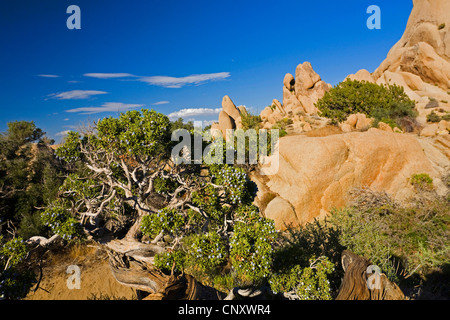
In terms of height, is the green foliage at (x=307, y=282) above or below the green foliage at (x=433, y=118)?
below

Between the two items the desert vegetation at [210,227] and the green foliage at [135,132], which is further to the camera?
the green foliage at [135,132]

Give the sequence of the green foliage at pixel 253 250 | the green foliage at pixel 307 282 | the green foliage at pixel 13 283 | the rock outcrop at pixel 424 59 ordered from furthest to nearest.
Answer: the rock outcrop at pixel 424 59, the green foliage at pixel 13 283, the green foliage at pixel 307 282, the green foliage at pixel 253 250

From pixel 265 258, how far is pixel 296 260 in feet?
6.16

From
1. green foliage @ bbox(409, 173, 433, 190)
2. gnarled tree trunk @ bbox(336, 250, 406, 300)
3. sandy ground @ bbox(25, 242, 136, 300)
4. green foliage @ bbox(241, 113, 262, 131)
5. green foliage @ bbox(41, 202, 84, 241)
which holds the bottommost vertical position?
sandy ground @ bbox(25, 242, 136, 300)

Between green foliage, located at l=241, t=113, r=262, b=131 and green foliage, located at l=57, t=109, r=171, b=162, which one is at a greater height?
green foliage, located at l=241, t=113, r=262, b=131

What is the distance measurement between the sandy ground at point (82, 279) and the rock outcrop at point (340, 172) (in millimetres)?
8507

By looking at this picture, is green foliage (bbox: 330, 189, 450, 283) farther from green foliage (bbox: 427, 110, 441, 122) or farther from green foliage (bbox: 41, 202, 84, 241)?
green foliage (bbox: 427, 110, 441, 122)

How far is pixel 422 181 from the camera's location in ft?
42.3

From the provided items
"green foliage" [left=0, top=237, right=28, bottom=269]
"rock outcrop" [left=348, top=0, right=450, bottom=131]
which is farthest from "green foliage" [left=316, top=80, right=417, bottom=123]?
"green foliage" [left=0, top=237, right=28, bottom=269]

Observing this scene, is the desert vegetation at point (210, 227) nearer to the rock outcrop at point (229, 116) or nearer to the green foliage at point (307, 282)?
the green foliage at point (307, 282)

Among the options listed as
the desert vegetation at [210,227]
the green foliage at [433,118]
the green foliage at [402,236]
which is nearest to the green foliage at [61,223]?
the desert vegetation at [210,227]

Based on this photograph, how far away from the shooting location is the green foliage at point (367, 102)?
79.4 ft

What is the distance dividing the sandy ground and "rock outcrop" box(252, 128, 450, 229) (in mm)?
8507

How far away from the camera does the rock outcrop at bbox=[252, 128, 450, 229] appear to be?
13.1m
